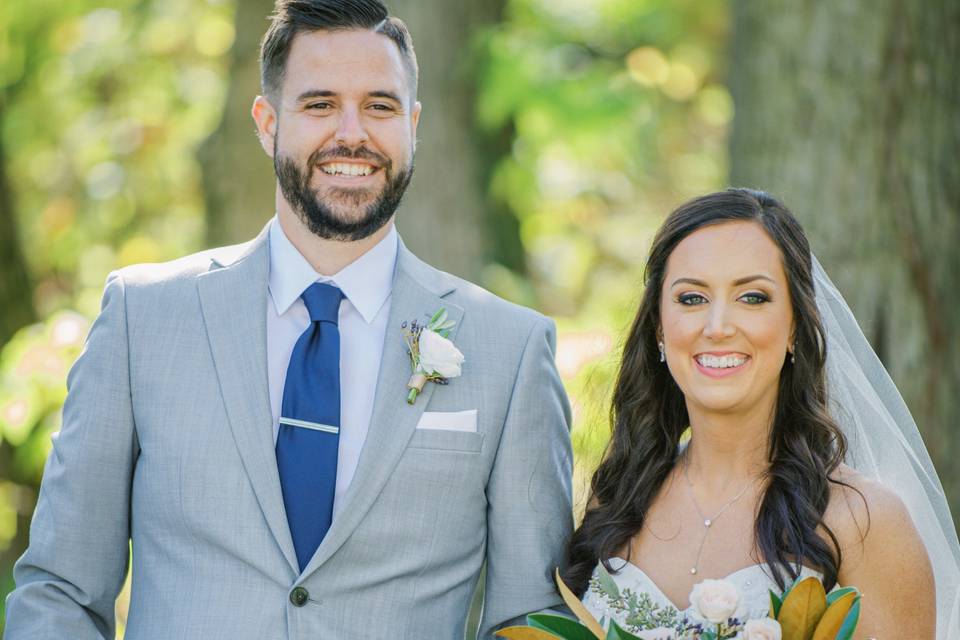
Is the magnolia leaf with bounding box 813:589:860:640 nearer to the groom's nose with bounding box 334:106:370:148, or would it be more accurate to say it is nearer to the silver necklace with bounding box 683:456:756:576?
the silver necklace with bounding box 683:456:756:576

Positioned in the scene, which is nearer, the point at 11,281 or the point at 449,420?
the point at 449,420

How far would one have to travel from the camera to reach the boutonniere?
300 centimetres

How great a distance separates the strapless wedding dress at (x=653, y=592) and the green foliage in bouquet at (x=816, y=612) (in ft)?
0.51

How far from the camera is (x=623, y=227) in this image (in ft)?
32.8

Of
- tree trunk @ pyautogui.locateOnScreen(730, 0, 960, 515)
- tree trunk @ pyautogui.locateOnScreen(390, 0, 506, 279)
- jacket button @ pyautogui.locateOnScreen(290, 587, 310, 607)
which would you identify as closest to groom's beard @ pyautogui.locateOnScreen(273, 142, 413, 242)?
jacket button @ pyautogui.locateOnScreen(290, 587, 310, 607)

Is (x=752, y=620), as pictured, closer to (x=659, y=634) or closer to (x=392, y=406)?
(x=659, y=634)

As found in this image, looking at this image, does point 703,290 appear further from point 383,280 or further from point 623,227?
point 623,227

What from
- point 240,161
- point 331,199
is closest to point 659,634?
point 331,199

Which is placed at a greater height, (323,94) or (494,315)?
(323,94)

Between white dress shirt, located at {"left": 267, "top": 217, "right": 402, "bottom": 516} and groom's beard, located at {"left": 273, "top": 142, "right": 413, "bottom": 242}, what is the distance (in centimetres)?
10

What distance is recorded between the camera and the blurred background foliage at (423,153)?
229 inches

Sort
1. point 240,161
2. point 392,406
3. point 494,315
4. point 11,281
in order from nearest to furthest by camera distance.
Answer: point 392,406 → point 494,315 → point 240,161 → point 11,281

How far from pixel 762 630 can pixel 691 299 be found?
913 mm

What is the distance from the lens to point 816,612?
8.50 feet
